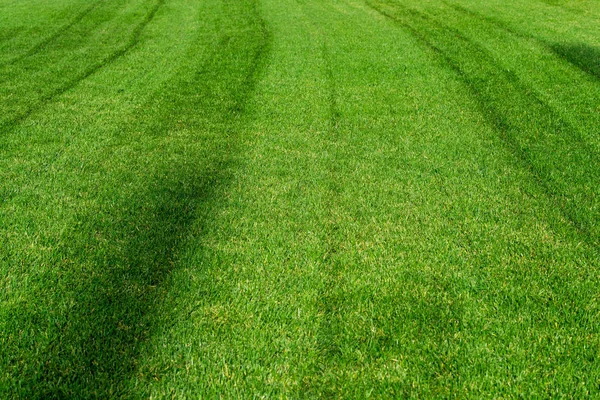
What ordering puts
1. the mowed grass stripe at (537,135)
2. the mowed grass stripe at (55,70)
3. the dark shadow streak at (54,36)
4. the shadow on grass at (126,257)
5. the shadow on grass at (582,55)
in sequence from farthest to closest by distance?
the dark shadow streak at (54,36) < the shadow on grass at (582,55) < the mowed grass stripe at (55,70) < the mowed grass stripe at (537,135) < the shadow on grass at (126,257)

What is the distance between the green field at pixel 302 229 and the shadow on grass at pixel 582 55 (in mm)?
48

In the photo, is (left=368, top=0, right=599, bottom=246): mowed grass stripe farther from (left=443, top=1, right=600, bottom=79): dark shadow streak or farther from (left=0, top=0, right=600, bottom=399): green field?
(left=443, top=1, right=600, bottom=79): dark shadow streak

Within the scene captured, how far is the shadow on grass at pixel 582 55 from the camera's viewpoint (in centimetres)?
623

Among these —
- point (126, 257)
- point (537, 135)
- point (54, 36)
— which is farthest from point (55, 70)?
point (537, 135)

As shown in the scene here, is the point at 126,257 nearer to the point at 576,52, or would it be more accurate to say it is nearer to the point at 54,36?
the point at 576,52

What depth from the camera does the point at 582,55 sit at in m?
6.72

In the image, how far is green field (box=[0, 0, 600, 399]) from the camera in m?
2.19

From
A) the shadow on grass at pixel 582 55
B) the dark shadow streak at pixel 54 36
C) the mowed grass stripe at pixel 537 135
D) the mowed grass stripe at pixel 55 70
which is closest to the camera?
the mowed grass stripe at pixel 537 135

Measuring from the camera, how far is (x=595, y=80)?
5.85m

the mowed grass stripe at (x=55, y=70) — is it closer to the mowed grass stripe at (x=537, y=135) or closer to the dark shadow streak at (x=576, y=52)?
the mowed grass stripe at (x=537, y=135)

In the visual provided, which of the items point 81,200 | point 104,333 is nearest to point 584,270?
point 104,333

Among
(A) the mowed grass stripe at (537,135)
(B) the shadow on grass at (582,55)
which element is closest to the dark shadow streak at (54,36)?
(A) the mowed grass stripe at (537,135)

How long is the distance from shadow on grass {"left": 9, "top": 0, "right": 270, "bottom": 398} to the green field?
A: 0.04 feet

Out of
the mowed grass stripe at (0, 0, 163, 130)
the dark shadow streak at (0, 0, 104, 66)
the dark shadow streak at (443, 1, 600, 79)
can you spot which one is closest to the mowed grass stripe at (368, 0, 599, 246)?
the dark shadow streak at (443, 1, 600, 79)
